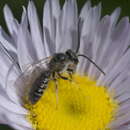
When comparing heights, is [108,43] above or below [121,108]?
above

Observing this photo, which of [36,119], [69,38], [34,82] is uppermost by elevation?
[69,38]

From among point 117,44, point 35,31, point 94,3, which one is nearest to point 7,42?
point 35,31

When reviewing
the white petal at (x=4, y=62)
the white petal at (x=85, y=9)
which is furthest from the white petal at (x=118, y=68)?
the white petal at (x=4, y=62)

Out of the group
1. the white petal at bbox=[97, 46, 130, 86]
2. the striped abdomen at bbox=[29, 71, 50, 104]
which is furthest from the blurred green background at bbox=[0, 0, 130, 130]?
the striped abdomen at bbox=[29, 71, 50, 104]

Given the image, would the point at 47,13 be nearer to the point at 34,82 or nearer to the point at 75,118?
the point at 34,82

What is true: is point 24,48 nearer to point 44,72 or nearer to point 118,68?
point 44,72

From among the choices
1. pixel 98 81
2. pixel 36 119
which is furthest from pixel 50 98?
pixel 98 81

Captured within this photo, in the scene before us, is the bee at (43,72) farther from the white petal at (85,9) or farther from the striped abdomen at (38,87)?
the white petal at (85,9)
